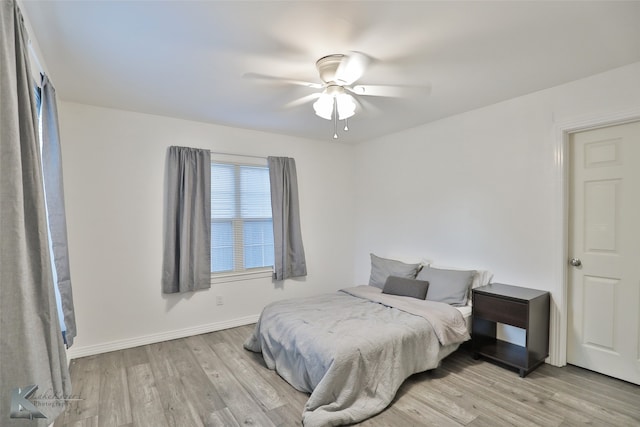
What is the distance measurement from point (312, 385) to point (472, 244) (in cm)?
221

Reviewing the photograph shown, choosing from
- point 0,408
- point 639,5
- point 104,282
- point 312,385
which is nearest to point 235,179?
point 104,282

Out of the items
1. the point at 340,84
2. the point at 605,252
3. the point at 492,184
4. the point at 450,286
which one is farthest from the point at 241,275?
the point at 605,252

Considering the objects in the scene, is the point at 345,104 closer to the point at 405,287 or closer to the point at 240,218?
the point at 405,287

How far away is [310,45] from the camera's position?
206 cm

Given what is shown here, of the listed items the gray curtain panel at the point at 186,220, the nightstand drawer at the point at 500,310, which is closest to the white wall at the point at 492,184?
the nightstand drawer at the point at 500,310

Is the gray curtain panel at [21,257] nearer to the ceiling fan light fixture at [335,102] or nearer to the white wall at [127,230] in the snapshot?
the ceiling fan light fixture at [335,102]

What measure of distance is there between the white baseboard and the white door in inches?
135

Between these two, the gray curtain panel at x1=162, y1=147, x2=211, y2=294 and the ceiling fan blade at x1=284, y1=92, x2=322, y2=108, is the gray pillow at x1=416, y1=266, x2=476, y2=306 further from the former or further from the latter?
the gray curtain panel at x1=162, y1=147, x2=211, y2=294

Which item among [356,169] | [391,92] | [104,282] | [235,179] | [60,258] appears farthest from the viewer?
[356,169]

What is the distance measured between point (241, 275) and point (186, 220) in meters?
0.99

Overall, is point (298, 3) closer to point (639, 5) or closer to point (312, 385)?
point (639, 5)

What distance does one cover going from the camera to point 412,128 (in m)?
4.07

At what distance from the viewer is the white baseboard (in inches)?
123

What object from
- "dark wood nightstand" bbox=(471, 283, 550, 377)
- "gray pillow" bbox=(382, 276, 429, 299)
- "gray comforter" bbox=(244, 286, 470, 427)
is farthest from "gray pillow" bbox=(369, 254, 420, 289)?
"dark wood nightstand" bbox=(471, 283, 550, 377)
